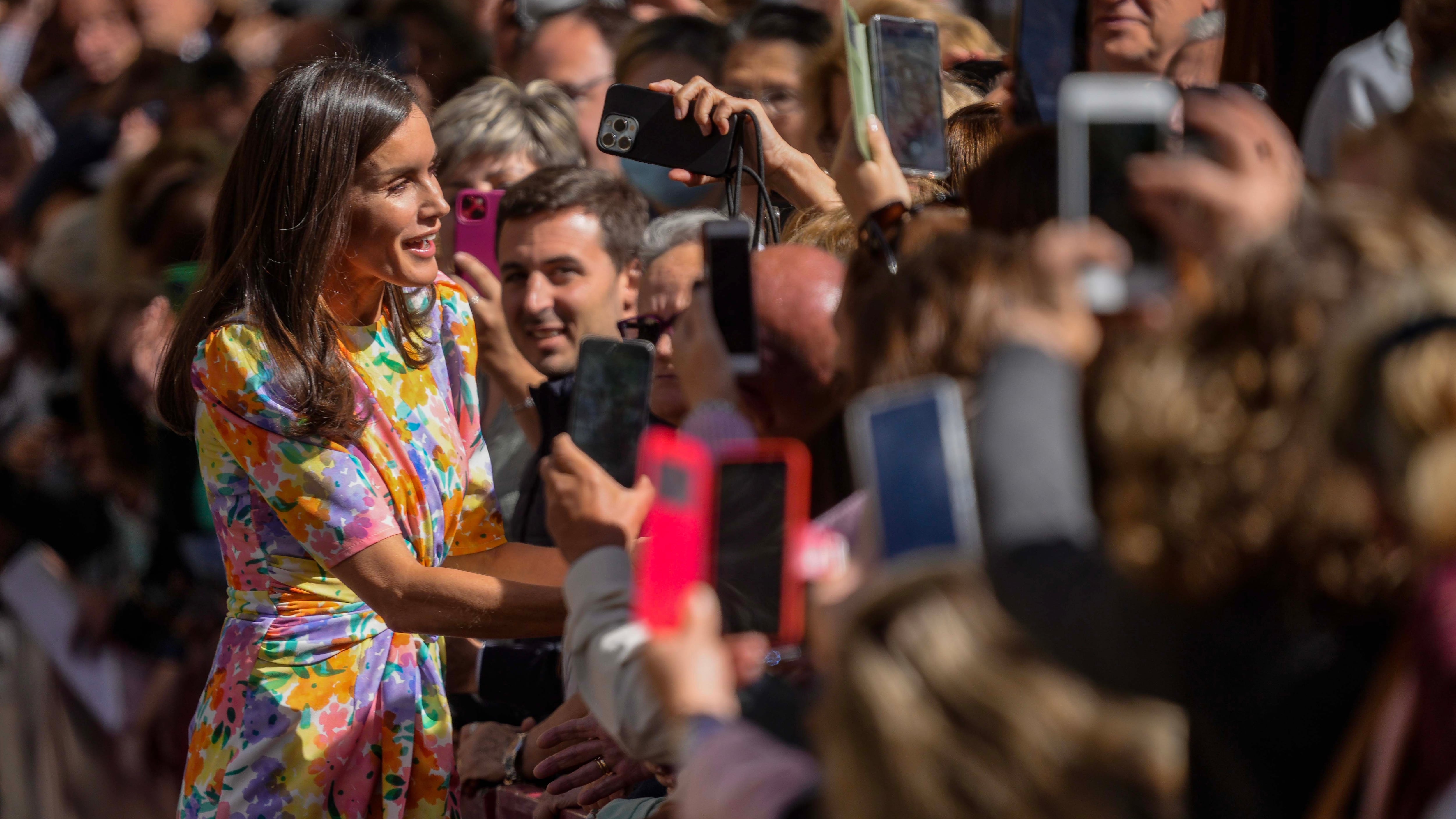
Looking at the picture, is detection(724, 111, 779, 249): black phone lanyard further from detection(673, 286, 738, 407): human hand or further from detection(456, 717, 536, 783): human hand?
detection(456, 717, 536, 783): human hand

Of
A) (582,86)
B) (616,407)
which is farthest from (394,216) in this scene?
(582,86)

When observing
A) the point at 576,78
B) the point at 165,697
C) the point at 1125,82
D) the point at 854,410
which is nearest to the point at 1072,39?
the point at 1125,82

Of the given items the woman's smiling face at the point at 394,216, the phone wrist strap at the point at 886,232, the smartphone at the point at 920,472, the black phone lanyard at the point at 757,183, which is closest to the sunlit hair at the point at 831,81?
the black phone lanyard at the point at 757,183

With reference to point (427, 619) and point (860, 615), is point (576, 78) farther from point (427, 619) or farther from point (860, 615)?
point (860, 615)

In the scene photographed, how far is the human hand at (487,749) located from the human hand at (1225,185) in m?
1.70

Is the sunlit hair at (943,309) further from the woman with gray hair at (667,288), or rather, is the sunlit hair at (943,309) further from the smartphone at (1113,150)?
the woman with gray hair at (667,288)

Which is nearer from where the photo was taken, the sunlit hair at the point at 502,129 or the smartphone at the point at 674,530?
the smartphone at the point at 674,530

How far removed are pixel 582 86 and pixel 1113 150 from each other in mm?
3153

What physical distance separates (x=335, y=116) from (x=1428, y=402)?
1712mm

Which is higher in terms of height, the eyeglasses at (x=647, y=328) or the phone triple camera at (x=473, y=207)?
the phone triple camera at (x=473, y=207)

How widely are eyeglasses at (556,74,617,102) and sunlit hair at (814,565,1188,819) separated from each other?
3.53 m

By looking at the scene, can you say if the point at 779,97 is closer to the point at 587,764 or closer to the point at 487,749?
the point at 487,749

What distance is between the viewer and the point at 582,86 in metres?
4.51

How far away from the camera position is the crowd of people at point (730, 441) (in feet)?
3.69
